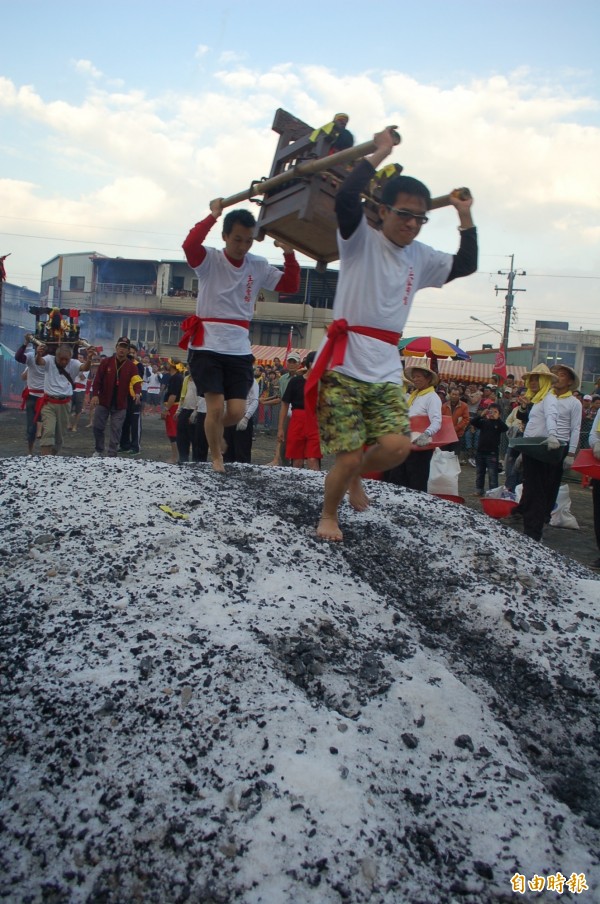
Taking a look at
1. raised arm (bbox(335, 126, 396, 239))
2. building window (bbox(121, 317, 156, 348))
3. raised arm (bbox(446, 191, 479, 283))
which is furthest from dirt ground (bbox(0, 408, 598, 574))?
building window (bbox(121, 317, 156, 348))

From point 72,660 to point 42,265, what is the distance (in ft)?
199

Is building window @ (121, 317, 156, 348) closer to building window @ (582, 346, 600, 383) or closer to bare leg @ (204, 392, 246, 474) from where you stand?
building window @ (582, 346, 600, 383)

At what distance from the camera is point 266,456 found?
→ 13773 mm

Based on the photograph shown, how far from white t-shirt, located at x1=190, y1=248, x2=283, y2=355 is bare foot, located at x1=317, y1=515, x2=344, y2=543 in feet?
6.04

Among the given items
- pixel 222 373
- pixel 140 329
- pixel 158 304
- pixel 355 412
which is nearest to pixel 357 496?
pixel 355 412

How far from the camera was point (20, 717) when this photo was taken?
2.25 m

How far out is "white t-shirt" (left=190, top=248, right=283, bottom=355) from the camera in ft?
16.6

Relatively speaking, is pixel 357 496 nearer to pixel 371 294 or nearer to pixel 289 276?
pixel 371 294

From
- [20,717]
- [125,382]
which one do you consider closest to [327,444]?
[20,717]

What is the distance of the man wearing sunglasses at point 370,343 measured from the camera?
369 cm

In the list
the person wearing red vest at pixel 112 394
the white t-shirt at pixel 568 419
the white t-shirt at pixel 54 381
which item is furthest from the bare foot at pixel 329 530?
the person wearing red vest at pixel 112 394

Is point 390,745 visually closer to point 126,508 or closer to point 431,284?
point 126,508

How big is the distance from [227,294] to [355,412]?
1.89 metres

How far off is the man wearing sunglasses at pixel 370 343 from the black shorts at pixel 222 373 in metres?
1.47
